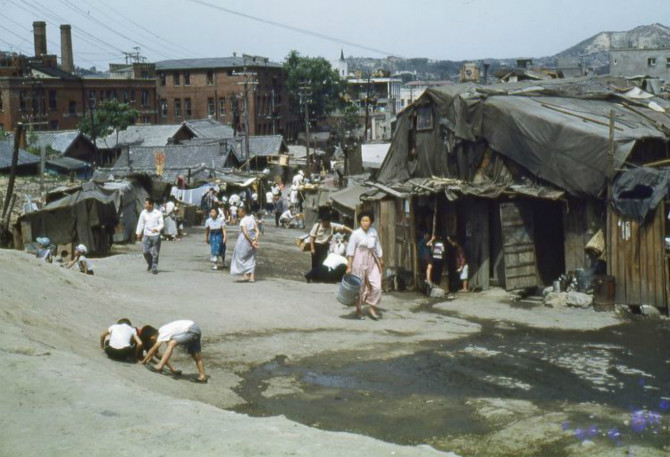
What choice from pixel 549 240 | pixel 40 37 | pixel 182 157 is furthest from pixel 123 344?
pixel 40 37

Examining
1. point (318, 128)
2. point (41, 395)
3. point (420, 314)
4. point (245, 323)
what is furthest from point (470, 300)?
point (318, 128)

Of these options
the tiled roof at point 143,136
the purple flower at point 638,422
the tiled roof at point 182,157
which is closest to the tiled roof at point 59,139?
the tiled roof at point 182,157

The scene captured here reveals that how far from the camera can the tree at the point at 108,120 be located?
8075 centimetres

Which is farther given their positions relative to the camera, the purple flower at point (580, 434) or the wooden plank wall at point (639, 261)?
the wooden plank wall at point (639, 261)

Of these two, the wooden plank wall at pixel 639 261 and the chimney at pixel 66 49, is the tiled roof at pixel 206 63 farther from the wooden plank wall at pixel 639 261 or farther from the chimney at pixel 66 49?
the wooden plank wall at pixel 639 261

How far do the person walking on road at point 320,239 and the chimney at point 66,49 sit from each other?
251 ft

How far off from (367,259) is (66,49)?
8414 centimetres

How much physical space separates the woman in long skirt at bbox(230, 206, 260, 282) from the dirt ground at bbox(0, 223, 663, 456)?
1.18 feet

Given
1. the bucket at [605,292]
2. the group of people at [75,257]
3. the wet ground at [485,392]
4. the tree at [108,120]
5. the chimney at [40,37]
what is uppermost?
the chimney at [40,37]

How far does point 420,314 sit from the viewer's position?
17.9 m

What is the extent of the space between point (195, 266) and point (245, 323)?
9123 mm

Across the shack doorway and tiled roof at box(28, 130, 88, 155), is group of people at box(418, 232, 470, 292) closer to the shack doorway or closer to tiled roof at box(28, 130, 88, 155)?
the shack doorway

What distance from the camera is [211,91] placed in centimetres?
10056

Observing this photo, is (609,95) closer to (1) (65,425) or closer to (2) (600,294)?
(2) (600,294)
